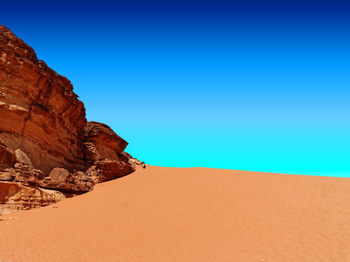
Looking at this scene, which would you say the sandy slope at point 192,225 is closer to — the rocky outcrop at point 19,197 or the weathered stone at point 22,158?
the rocky outcrop at point 19,197

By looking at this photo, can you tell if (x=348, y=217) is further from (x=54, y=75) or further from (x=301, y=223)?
(x=54, y=75)

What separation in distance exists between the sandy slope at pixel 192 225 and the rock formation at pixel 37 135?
4.23 ft

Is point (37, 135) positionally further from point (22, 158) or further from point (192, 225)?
point (192, 225)

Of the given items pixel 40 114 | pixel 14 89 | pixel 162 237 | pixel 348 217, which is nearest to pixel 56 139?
pixel 40 114

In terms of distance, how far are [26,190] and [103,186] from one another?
623cm

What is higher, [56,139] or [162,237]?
[56,139]

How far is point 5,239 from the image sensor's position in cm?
980

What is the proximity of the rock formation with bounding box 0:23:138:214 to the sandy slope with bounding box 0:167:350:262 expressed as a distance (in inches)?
50.7

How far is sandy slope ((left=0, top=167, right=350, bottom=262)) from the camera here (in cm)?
865

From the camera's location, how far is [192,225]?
1122cm

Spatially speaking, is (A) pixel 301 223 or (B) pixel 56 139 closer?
(A) pixel 301 223

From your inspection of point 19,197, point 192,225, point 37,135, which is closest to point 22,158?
point 37,135

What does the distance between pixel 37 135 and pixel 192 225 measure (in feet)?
37.0

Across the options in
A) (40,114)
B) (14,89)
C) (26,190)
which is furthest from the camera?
(40,114)
